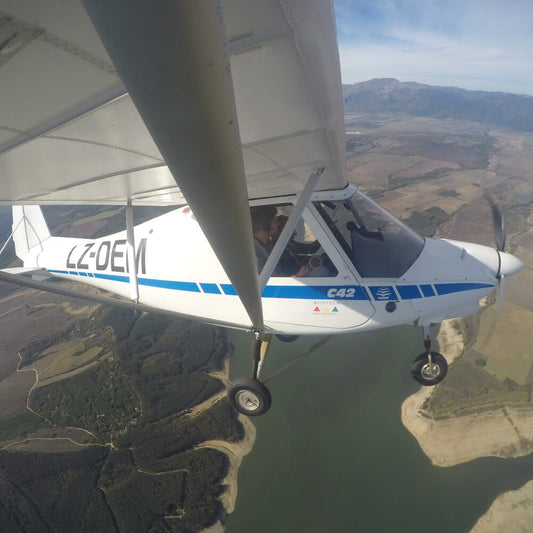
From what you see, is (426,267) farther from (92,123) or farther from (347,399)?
(347,399)

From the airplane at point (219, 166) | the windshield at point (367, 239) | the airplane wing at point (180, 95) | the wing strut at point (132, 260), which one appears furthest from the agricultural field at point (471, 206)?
the wing strut at point (132, 260)

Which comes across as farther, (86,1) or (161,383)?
(161,383)

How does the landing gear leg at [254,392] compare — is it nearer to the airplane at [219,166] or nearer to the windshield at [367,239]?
the airplane at [219,166]

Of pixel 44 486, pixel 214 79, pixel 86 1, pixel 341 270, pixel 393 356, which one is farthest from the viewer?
pixel 393 356

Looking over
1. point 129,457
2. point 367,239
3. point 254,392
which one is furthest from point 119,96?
point 129,457

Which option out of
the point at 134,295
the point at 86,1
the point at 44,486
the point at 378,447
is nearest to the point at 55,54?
the point at 86,1

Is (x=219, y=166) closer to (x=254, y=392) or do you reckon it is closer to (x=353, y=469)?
(x=254, y=392)
